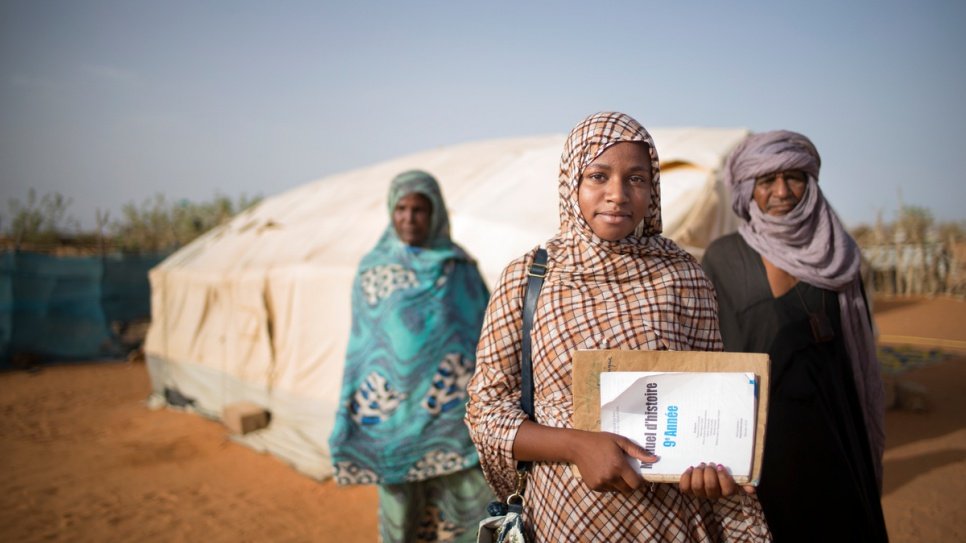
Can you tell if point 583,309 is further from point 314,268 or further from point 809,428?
point 314,268

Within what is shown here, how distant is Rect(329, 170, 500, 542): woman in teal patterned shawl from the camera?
2559mm

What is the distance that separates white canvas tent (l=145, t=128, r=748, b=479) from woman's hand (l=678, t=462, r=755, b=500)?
3623 millimetres

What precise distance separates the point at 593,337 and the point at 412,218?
1.80m

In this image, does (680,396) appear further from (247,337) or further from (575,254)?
(247,337)

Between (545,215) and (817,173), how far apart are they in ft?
11.2

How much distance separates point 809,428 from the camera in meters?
1.69

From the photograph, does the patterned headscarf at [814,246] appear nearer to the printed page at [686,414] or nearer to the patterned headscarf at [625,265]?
the patterned headscarf at [625,265]

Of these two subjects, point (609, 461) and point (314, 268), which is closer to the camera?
point (609, 461)

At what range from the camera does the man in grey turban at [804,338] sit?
5.44ft

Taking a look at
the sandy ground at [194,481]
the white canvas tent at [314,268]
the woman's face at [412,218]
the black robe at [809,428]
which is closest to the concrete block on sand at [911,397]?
the sandy ground at [194,481]

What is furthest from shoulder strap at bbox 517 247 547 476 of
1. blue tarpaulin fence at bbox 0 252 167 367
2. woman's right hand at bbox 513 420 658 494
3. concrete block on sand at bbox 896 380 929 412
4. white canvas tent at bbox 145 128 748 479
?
blue tarpaulin fence at bbox 0 252 167 367

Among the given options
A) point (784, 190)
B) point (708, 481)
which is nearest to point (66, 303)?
point (784, 190)

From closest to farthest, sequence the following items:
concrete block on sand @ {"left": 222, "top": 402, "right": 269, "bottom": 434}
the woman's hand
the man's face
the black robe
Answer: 1. the woman's hand
2. the black robe
3. the man's face
4. concrete block on sand @ {"left": 222, "top": 402, "right": 269, "bottom": 434}

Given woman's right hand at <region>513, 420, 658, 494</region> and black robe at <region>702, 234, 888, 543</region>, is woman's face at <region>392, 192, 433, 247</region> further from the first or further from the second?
woman's right hand at <region>513, 420, 658, 494</region>
